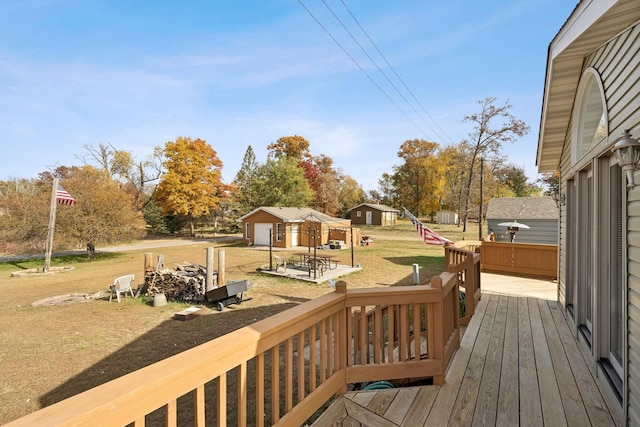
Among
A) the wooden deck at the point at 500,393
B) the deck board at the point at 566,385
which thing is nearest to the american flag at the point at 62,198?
the wooden deck at the point at 500,393

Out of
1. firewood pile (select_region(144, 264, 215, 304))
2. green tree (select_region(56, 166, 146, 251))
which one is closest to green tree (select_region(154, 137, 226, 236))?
green tree (select_region(56, 166, 146, 251))

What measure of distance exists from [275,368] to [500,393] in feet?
7.09

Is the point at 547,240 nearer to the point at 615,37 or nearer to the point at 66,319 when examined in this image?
the point at 615,37

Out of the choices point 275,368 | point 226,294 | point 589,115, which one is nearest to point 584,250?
point 589,115

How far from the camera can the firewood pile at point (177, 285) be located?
9.16m

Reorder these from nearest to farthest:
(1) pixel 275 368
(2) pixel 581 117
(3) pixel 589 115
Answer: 1. (1) pixel 275 368
2. (3) pixel 589 115
3. (2) pixel 581 117

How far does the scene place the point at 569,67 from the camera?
3848mm

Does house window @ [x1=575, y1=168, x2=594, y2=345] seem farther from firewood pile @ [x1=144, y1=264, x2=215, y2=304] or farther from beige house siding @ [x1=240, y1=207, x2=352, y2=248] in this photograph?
beige house siding @ [x1=240, y1=207, x2=352, y2=248]

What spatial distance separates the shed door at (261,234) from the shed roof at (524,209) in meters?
14.6

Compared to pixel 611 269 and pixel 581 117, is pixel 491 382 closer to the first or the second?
pixel 611 269

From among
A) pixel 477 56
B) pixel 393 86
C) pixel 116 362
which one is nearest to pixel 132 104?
pixel 393 86

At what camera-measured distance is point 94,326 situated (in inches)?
277

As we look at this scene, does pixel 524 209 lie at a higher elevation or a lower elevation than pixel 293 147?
lower

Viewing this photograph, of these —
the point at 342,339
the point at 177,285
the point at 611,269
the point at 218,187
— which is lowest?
the point at 177,285
